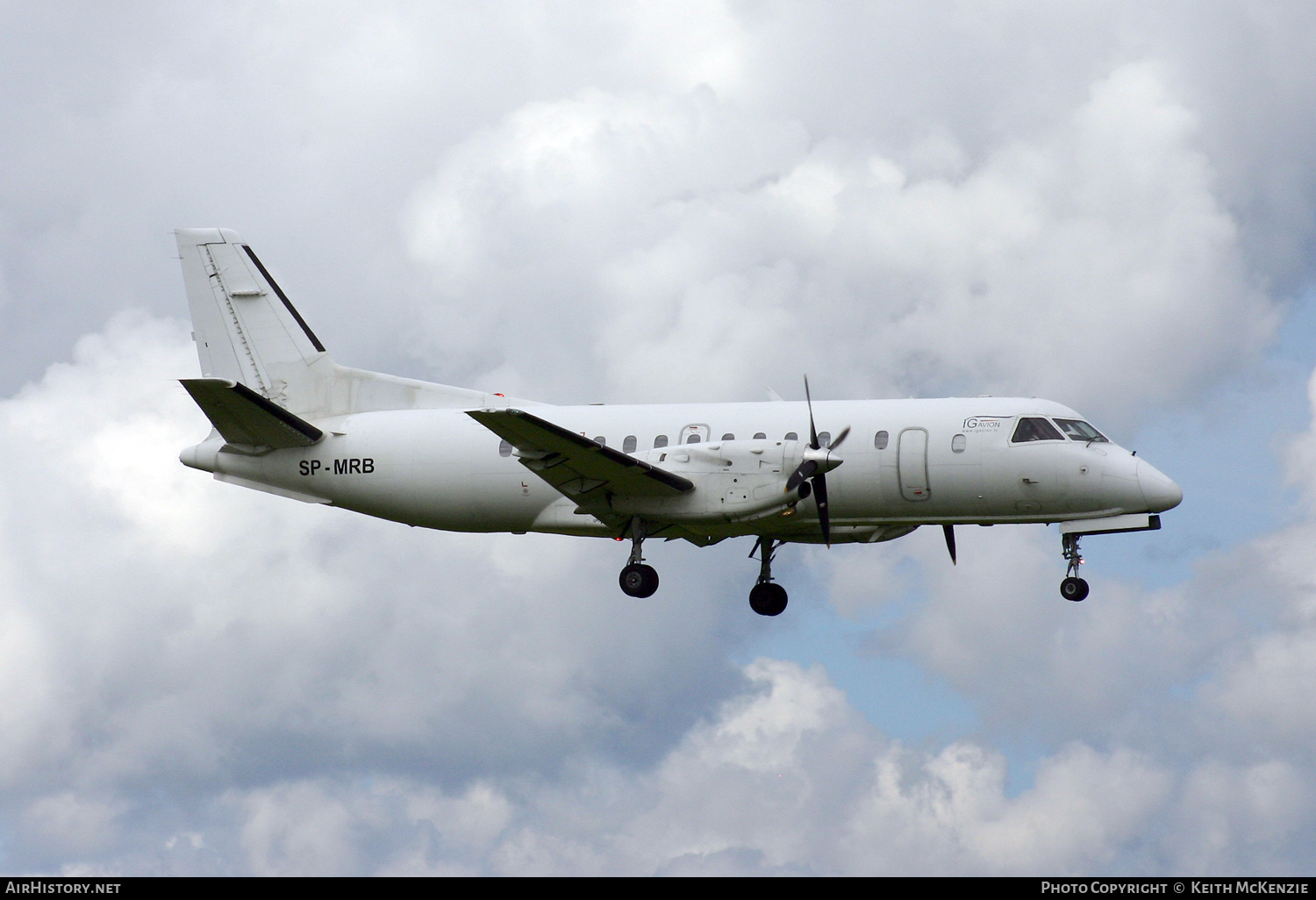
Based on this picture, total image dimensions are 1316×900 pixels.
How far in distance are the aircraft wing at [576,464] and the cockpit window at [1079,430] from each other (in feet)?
24.1

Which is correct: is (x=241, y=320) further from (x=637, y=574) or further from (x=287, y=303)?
(x=637, y=574)

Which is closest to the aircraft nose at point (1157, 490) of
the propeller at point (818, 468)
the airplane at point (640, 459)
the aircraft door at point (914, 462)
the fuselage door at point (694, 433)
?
the airplane at point (640, 459)

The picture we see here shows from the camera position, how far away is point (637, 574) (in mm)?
31391

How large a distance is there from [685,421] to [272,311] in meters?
10.9

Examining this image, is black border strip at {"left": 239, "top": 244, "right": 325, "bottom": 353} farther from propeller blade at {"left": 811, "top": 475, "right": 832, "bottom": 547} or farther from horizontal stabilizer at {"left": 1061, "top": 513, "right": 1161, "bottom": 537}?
horizontal stabilizer at {"left": 1061, "top": 513, "right": 1161, "bottom": 537}

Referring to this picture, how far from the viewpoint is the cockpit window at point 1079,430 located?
3016 cm

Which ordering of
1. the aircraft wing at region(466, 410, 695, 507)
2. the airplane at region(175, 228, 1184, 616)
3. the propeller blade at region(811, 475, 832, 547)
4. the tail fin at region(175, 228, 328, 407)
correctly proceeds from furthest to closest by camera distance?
1. the tail fin at region(175, 228, 328, 407)
2. the propeller blade at region(811, 475, 832, 547)
3. the airplane at region(175, 228, 1184, 616)
4. the aircraft wing at region(466, 410, 695, 507)

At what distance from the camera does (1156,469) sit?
98.9 ft

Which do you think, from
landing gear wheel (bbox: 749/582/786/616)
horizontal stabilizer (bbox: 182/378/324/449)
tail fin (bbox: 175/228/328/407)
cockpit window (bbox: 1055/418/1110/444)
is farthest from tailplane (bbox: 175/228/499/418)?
cockpit window (bbox: 1055/418/1110/444)

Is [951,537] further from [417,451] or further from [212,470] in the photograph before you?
[212,470]

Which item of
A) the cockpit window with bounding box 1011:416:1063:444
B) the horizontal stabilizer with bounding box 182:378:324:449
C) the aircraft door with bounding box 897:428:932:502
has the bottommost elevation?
the aircraft door with bounding box 897:428:932:502

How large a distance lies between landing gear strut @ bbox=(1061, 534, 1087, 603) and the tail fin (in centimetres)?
1708

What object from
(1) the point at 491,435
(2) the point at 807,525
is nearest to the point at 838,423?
(2) the point at 807,525

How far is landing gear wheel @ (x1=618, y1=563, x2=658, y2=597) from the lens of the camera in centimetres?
3130
